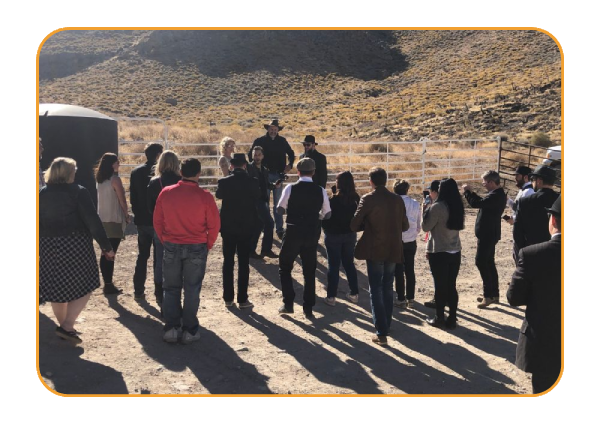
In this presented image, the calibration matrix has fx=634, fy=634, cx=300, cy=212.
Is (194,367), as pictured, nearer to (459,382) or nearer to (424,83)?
(459,382)

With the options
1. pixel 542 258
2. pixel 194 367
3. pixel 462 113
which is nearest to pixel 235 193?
pixel 194 367

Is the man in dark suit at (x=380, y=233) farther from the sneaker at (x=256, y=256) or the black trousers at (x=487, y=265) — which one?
the sneaker at (x=256, y=256)

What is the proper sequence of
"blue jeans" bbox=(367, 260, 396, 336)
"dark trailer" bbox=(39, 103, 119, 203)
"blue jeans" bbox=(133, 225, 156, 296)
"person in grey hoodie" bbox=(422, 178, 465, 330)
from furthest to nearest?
"dark trailer" bbox=(39, 103, 119, 203), "blue jeans" bbox=(133, 225, 156, 296), "person in grey hoodie" bbox=(422, 178, 465, 330), "blue jeans" bbox=(367, 260, 396, 336)

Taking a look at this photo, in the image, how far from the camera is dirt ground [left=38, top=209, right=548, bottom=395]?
5.00 metres

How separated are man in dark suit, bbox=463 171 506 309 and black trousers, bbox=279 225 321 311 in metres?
1.74

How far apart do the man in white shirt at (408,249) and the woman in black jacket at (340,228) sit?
0.51 meters

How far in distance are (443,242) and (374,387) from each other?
1830 mm

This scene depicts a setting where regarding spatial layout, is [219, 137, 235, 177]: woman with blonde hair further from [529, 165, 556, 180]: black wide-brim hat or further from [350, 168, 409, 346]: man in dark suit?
[529, 165, 556, 180]: black wide-brim hat

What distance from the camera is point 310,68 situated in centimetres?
6366

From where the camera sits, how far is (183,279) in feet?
18.9

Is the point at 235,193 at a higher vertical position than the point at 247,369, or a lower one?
higher

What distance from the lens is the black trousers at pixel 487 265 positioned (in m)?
7.05

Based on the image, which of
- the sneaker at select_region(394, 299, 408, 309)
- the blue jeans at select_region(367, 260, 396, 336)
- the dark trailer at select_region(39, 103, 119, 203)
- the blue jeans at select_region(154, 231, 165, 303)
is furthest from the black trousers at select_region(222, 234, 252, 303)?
the dark trailer at select_region(39, 103, 119, 203)

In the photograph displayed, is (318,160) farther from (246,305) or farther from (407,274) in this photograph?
(246,305)
